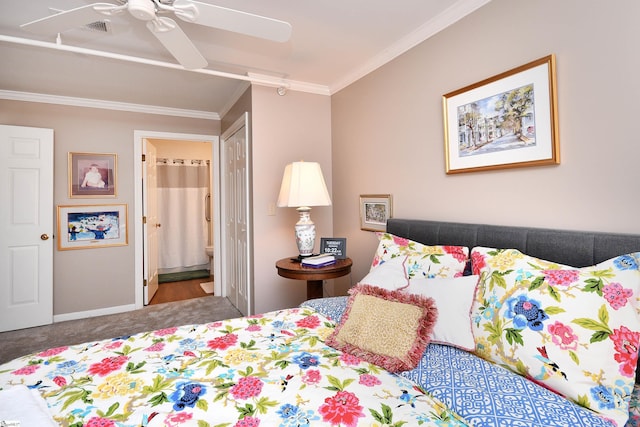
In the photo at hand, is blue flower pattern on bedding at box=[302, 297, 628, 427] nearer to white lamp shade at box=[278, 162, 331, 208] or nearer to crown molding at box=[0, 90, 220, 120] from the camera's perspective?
white lamp shade at box=[278, 162, 331, 208]

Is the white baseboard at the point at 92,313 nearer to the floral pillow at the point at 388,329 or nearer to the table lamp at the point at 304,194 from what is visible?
the table lamp at the point at 304,194

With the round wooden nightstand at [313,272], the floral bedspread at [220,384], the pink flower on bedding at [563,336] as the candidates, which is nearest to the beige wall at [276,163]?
the round wooden nightstand at [313,272]

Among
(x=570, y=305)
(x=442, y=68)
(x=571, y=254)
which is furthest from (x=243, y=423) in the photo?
(x=442, y=68)

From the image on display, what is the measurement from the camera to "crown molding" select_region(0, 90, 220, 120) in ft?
11.0

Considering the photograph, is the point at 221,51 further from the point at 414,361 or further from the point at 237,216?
the point at 414,361

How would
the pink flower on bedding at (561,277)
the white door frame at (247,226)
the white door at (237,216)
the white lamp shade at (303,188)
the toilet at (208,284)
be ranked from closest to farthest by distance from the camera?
the pink flower on bedding at (561,277), the white lamp shade at (303,188), the white door frame at (247,226), the white door at (237,216), the toilet at (208,284)

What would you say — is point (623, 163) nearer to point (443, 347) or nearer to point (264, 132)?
point (443, 347)

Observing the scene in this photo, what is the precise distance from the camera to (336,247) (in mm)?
2717

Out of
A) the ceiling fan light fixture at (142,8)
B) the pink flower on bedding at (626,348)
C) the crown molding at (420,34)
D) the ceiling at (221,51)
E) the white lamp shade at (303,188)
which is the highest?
the ceiling at (221,51)

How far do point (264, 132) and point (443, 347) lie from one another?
2.40 metres

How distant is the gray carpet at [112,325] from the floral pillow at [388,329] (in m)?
2.51

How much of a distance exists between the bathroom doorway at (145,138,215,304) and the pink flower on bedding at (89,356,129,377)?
4327mm

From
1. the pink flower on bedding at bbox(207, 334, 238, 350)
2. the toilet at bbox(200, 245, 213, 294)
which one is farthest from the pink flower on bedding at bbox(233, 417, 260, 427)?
the toilet at bbox(200, 245, 213, 294)

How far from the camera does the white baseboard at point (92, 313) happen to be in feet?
11.6
